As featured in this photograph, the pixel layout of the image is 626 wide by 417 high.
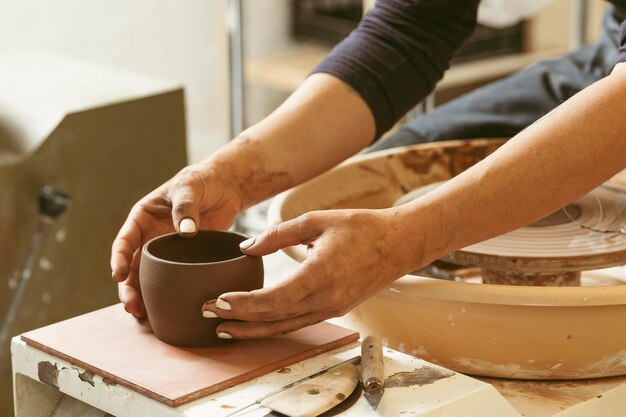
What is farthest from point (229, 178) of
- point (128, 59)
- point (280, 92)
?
point (280, 92)

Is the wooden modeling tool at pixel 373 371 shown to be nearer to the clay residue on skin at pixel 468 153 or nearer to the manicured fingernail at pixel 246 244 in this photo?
the manicured fingernail at pixel 246 244

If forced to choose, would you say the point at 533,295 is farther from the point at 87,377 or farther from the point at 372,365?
the point at 87,377

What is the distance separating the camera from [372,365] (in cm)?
90

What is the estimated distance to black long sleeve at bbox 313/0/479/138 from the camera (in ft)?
4.44

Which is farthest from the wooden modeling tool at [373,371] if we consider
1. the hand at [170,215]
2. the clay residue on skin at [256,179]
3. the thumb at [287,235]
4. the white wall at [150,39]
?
the white wall at [150,39]

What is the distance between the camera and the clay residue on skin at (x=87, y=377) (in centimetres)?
92

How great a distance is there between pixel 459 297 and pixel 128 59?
2.04 metres

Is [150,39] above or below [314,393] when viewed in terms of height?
below

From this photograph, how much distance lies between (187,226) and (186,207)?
0.14 ft

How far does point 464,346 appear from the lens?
3.34 ft

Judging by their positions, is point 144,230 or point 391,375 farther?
point 144,230

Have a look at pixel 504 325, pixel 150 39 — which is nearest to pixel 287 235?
pixel 504 325

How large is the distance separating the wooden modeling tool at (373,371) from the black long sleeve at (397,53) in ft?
1.64

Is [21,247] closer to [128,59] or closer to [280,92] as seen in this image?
[128,59]
